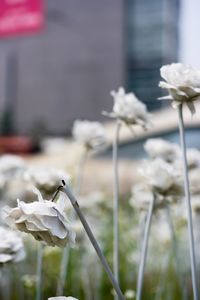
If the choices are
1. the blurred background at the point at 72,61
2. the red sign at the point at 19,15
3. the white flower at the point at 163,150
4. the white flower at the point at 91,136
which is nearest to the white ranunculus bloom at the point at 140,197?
the white flower at the point at 163,150

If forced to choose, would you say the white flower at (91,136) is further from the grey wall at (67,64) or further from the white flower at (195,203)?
the grey wall at (67,64)

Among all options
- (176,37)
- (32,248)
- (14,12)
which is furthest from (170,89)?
(176,37)

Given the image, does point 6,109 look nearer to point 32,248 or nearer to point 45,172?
point 32,248

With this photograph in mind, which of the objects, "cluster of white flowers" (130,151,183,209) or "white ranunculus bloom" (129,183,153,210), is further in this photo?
"white ranunculus bloom" (129,183,153,210)

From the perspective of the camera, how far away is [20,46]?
7883mm

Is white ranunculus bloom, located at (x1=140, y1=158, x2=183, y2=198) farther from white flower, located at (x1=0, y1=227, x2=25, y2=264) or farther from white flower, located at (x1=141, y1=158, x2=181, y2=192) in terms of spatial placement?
white flower, located at (x1=0, y1=227, x2=25, y2=264)

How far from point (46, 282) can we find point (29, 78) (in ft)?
23.1

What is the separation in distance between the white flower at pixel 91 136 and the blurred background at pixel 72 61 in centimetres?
641

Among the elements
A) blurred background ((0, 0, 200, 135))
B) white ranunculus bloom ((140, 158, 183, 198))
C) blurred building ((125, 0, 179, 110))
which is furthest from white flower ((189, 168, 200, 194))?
blurred background ((0, 0, 200, 135))

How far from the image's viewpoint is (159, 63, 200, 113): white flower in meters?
0.51

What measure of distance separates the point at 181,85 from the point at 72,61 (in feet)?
24.5

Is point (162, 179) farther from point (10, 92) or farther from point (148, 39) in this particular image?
point (10, 92)

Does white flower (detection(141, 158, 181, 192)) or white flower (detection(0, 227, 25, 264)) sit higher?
white flower (detection(141, 158, 181, 192))

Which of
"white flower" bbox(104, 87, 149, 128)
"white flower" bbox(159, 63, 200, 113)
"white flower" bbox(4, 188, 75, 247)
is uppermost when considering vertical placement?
"white flower" bbox(104, 87, 149, 128)
